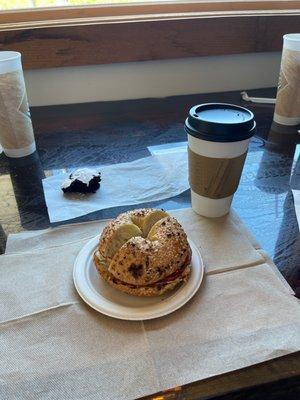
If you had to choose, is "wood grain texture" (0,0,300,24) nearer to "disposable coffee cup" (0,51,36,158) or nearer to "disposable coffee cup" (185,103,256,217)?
"disposable coffee cup" (0,51,36,158)

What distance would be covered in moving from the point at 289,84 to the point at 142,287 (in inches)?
27.1

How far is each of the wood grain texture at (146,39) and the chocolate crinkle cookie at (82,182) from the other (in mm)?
504

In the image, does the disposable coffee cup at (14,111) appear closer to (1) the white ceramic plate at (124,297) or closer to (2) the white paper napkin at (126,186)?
(2) the white paper napkin at (126,186)

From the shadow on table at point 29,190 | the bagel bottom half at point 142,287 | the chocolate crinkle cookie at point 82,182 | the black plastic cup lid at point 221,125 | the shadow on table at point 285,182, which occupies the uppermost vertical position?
the black plastic cup lid at point 221,125

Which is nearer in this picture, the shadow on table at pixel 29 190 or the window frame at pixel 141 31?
the shadow on table at pixel 29 190

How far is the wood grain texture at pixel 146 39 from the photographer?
1.01 m

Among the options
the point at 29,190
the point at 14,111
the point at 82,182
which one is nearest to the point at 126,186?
the point at 82,182

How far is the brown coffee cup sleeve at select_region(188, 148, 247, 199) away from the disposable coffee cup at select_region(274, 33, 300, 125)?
418mm

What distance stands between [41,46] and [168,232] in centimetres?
80

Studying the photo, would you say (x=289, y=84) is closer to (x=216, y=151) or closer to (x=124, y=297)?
(x=216, y=151)

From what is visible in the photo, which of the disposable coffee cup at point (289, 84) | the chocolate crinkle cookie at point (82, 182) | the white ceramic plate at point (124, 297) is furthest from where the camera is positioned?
the disposable coffee cup at point (289, 84)

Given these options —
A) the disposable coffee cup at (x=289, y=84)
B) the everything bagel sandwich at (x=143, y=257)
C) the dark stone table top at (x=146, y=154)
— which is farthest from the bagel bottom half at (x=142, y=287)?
the disposable coffee cup at (x=289, y=84)

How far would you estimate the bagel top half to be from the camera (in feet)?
1.47

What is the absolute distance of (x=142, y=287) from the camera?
0.45 m
